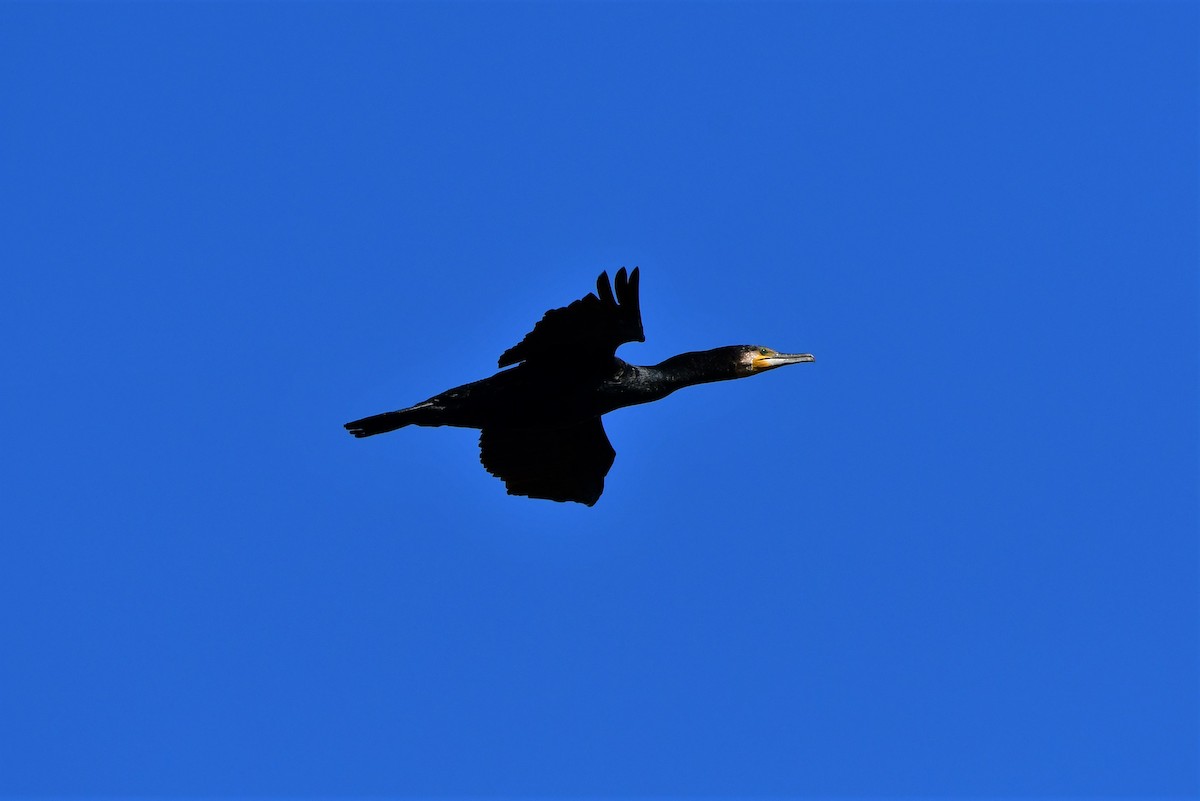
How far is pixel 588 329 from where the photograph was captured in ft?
55.9

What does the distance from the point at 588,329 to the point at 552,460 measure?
270cm

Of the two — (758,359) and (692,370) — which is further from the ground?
(758,359)

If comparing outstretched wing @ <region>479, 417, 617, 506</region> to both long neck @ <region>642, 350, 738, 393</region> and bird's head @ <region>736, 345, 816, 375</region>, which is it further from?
bird's head @ <region>736, 345, 816, 375</region>

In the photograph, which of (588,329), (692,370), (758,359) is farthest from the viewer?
(758,359)

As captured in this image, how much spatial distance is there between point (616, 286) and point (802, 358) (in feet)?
10.3

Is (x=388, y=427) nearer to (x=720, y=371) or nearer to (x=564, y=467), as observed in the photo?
(x=564, y=467)

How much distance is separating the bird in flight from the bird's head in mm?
12

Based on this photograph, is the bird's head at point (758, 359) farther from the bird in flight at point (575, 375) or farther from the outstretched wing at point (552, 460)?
the outstretched wing at point (552, 460)

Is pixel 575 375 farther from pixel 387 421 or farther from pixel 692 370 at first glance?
pixel 387 421

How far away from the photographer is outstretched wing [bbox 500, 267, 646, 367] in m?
16.5

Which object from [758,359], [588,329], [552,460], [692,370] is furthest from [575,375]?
[758,359]

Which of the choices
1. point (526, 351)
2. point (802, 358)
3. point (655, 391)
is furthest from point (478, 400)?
point (802, 358)

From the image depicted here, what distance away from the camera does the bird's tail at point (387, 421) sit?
697 inches

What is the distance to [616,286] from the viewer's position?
16.5 meters
